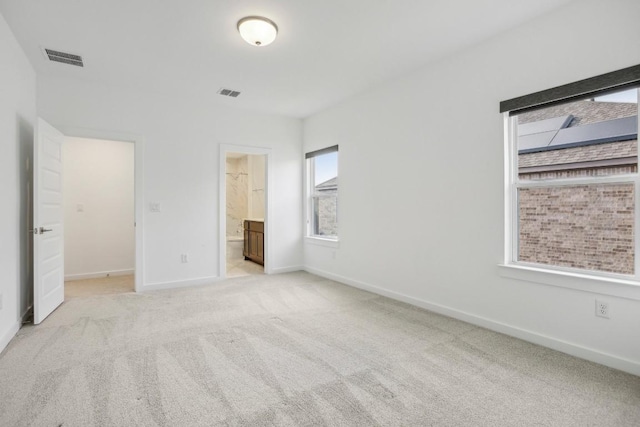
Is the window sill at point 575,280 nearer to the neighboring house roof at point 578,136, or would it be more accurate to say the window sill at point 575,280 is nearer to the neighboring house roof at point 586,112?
the neighboring house roof at point 578,136

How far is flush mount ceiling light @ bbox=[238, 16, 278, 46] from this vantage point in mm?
2604

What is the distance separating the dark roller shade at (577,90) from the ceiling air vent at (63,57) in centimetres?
413

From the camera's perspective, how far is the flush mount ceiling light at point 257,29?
260 cm

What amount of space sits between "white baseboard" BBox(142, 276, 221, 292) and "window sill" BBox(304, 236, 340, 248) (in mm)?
1556

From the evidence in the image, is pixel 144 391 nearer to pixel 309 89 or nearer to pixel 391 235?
pixel 391 235

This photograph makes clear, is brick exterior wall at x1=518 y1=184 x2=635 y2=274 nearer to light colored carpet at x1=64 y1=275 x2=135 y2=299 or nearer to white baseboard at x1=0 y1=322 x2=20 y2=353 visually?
white baseboard at x1=0 y1=322 x2=20 y2=353

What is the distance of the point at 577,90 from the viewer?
7.83 feet

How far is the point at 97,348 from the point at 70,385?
22.7 inches

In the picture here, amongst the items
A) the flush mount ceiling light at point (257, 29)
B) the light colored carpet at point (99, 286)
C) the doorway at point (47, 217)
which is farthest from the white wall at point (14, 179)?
the flush mount ceiling light at point (257, 29)

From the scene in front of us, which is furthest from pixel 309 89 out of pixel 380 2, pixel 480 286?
pixel 480 286

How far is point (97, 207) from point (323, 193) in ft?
11.8

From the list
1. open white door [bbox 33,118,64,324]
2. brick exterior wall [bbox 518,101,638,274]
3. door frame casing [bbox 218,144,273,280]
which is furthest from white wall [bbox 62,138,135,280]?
brick exterior wall [bbox 518,101,638,274]

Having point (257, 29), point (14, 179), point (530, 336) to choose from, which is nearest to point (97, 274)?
point (14, 179)

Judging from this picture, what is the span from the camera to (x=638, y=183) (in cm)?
216
